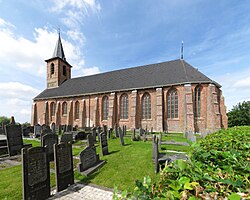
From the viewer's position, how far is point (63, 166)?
185 inches

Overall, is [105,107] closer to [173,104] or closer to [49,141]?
[173,104]

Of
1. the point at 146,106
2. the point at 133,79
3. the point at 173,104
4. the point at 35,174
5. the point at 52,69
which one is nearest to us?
the point at 35,174

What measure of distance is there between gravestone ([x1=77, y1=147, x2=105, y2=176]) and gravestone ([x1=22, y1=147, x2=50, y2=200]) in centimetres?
164

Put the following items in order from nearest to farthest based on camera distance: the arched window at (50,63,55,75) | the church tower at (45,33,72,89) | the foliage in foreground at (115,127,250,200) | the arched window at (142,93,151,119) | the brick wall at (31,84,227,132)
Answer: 1. the foliage in foreground at (115,127,250,200)
2. the brick wall at (31,84,227,132)
3. the arched window at (142,93,151,119)
4. the church tower at (45,33,72,89)
5. the arched window at (50,63,55,75)

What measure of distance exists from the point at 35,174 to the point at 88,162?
2.43 m

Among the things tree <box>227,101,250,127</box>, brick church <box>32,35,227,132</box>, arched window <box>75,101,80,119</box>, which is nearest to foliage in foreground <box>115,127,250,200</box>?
brick church <box>32,35,227,132</box>

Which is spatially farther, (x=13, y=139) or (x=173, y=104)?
(x=173, y=104)

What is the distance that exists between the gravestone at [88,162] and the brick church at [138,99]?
14.0 metres

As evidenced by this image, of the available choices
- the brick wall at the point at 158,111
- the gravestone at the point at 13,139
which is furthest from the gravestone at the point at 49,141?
the brick wall at the point at 158,111

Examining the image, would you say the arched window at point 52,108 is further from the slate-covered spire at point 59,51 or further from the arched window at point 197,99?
the arched window at point 197,99

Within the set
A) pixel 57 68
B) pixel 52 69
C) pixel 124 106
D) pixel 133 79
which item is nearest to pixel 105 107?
pixel 124 106

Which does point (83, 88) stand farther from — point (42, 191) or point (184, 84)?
point (42, 191)

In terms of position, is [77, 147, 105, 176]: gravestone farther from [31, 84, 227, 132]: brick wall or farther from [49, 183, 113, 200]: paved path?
[31, 84, 227, 132]: brick wall

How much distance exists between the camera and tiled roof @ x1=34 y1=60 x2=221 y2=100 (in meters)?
21.3
